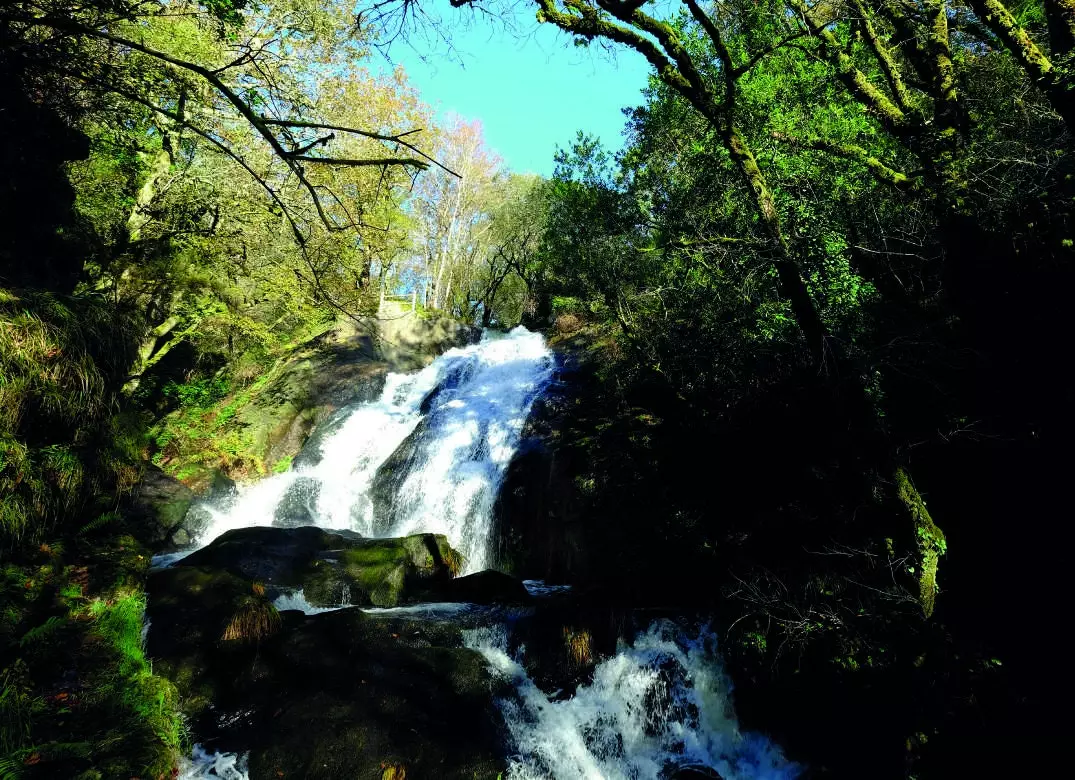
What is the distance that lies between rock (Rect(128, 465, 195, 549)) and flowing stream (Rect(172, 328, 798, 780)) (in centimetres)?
78

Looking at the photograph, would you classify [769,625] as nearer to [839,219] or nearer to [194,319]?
[839,219]

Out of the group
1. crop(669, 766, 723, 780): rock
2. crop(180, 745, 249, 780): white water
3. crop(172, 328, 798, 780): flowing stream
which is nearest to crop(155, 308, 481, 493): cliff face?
crop(172, 328, 798, 780): flowing stream

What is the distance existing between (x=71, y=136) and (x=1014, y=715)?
1054 cm

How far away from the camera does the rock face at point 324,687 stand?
4918 mm

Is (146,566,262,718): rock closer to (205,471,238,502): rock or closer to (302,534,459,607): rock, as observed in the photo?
(302,534,459,607): rock

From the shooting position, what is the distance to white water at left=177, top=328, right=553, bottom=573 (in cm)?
1211

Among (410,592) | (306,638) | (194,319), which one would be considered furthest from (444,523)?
(194,319)

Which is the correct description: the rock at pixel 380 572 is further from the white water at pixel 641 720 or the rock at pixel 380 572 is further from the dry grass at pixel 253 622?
the white water at pixel 641 720

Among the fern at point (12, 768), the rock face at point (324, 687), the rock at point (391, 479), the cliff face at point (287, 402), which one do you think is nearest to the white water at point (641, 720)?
the rock face at point (324, 687)

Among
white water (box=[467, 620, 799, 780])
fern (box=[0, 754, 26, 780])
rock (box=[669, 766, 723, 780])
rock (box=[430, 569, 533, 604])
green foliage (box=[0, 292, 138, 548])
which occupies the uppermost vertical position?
green foliage (box=[0, 292, 138, 548])

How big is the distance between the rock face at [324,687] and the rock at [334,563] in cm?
118

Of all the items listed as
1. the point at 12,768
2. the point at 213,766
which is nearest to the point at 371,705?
the point at 213,766

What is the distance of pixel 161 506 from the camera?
1127cm

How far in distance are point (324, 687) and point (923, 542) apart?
650 cm
